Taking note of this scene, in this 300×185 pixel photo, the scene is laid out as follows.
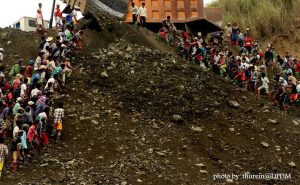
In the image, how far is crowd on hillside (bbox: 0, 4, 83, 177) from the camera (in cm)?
1555

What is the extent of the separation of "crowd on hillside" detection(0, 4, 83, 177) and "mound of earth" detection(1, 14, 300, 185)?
408mm

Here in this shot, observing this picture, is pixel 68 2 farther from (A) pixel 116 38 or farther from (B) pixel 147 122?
(B) pixel 147 122

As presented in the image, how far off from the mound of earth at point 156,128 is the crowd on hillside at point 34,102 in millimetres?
408

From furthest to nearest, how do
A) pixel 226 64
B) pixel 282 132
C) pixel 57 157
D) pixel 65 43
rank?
1. pixel 226 64
2. pixel 65 43
3. pixel 282 132
4. pixel 57 157

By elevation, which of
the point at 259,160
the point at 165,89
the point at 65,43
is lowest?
the point at 259,160

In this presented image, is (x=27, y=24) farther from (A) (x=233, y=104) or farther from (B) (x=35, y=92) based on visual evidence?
(A) (x=233, y=104)

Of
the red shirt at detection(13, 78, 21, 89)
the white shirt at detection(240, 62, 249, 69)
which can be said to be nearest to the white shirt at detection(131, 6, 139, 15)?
the white shirt at detection(240, 62, 249, 69)

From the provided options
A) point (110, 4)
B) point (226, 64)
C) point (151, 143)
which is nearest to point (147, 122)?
point (151, 143)

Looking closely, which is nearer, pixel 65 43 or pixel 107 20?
pixel 65 43

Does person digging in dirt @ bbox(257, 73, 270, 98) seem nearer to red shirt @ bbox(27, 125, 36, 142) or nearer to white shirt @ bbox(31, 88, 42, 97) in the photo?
white shirt @ bbox(31, 88, 42, 97)

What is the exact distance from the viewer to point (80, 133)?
57.4 ft

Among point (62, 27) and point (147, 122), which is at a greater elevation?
point (62, 27)

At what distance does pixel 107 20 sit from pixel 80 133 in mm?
7635

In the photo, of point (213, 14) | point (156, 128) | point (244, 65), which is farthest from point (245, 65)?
point (213, 14)
